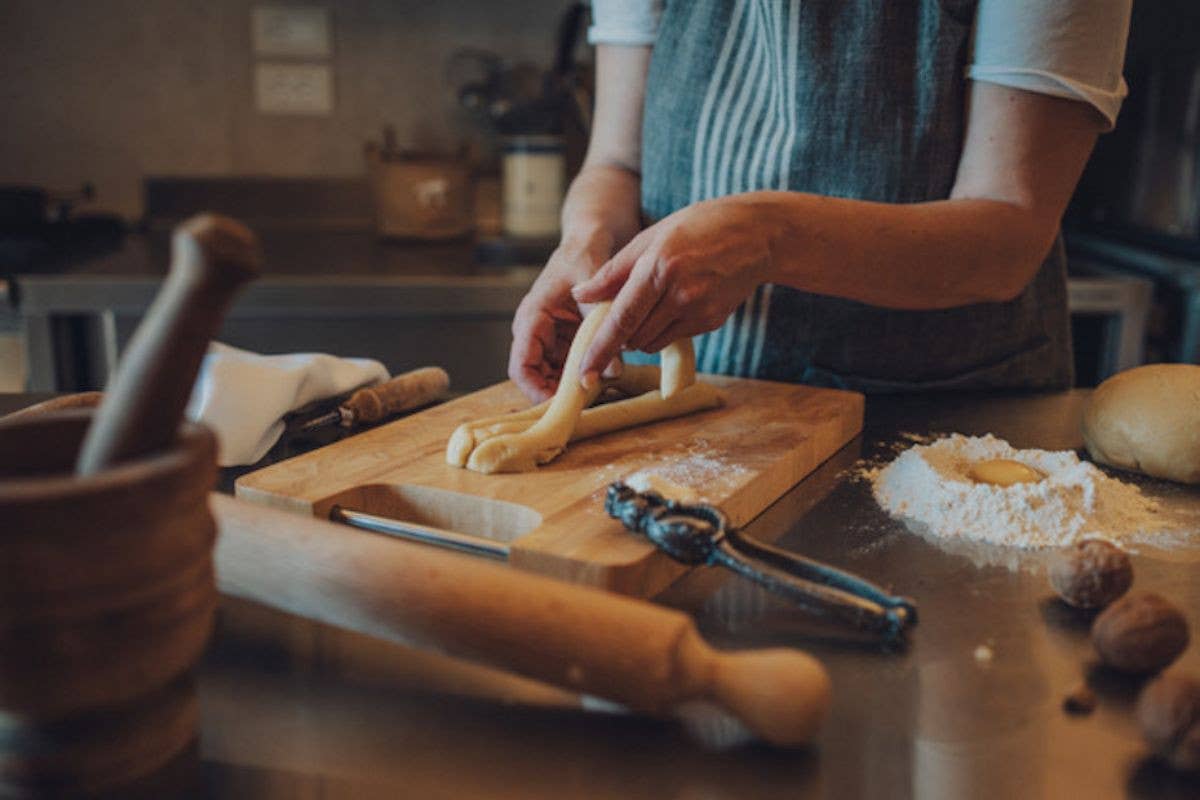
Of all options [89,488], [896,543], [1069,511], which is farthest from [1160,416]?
[89,488]

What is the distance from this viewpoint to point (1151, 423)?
99 cm

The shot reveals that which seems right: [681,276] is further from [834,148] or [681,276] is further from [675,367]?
[834,148]

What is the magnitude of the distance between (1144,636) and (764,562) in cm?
23

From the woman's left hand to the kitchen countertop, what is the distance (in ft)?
1.08

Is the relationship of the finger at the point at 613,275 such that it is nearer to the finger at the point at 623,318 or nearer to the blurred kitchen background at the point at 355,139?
the finger at the point at 623,318

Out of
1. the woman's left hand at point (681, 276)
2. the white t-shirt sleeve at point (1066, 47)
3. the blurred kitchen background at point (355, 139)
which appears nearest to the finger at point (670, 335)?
the woman's left hand at point (681, 276)

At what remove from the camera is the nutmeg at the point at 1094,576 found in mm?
698

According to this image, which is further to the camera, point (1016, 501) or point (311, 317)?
point (311, 317)

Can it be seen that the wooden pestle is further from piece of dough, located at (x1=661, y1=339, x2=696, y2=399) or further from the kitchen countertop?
piece of dough, located at (x1=661, y1=339, x2=696, y2=399)

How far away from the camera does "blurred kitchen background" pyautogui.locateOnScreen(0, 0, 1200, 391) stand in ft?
7.83

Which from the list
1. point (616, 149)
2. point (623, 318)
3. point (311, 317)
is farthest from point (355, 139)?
point (623, 318)

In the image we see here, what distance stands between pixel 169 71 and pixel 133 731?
8.71ft

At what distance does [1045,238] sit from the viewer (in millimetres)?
1249

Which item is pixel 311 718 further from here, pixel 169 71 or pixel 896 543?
pixel 169 71
